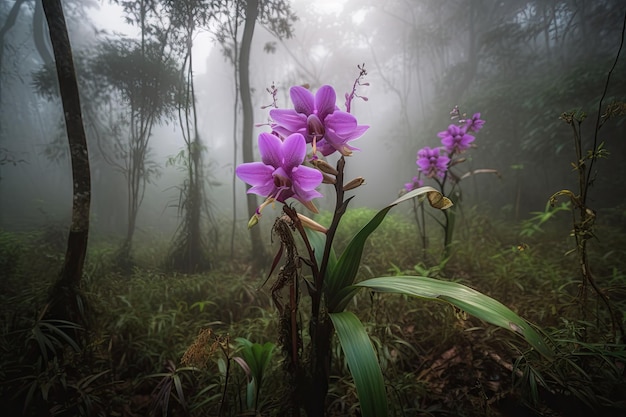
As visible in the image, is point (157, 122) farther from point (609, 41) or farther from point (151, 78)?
point (609, 41)

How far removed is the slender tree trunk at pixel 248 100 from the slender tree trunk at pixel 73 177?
4.75 ft

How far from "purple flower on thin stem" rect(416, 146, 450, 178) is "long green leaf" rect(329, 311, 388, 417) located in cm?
157

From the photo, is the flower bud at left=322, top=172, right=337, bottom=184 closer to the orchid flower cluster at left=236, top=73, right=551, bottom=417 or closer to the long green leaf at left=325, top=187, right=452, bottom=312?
the orchid flower cluster at left=236, top=73, right=551, bottom=417

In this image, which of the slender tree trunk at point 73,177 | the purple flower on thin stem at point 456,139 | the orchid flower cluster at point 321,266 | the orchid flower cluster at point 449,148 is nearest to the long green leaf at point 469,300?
the orchid flower cluster at point 321,266

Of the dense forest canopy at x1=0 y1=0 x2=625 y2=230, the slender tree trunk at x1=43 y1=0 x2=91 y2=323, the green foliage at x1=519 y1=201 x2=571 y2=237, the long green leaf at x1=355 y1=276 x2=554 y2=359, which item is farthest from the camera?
the dense forest canopy at x1=0 y1=0 x2=625 y2=230

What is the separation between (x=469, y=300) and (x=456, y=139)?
5.56 feet

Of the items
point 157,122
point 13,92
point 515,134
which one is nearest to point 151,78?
point 157,122

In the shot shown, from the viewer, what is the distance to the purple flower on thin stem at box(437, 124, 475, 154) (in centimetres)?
179

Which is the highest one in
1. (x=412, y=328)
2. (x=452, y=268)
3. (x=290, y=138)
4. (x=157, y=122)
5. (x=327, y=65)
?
(x=327, y=65)

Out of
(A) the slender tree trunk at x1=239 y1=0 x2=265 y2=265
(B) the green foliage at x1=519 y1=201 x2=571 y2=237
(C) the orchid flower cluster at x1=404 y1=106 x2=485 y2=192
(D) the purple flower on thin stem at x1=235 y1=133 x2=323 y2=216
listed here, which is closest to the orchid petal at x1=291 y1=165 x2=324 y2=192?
(D) the purple flower on thin stem at x1=235 y1=133 x2=323 y2=216

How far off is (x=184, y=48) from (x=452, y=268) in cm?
Answer: 355

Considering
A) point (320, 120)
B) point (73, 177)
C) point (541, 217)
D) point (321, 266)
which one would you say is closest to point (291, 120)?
point (320, 120)

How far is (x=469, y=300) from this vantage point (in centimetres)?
56

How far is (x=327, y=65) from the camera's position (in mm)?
5793
